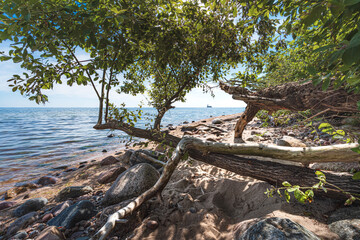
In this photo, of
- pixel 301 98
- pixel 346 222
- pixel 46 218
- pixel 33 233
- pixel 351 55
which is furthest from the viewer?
pixel 46 218

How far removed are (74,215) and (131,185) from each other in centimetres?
126

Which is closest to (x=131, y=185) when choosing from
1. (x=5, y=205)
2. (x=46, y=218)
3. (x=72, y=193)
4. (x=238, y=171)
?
(x=46, y=218)

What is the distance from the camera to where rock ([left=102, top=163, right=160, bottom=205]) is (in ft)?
12.8

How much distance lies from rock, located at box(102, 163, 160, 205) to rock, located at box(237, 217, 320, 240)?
2.75 metres

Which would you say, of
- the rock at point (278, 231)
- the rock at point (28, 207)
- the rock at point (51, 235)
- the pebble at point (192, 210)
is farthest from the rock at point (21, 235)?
the rock at point (278, 231)

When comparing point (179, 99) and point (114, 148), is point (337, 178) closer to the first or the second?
point (179, 99)

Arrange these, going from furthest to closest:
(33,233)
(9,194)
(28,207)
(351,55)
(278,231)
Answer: (9,194)
(28,207)
(33,233)
(278,231)
(351,55)

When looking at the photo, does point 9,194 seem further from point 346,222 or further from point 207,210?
point 346,222

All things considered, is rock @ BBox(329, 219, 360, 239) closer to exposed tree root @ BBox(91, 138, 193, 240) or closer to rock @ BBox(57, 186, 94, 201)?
exposed tree root @ BBox(91, 138, 193, 240)

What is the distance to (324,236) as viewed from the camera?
1936 millimetres

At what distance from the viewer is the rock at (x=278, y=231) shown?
5.72 feet

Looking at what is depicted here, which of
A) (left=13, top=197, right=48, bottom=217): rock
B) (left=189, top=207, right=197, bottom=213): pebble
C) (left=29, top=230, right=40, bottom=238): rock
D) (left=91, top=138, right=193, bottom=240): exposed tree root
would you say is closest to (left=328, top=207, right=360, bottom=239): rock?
(left=189, top=207, right=197, bottom=213): pebble

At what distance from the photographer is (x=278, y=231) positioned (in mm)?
1796

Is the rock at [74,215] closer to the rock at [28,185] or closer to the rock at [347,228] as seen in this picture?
the rock at [28,185]
